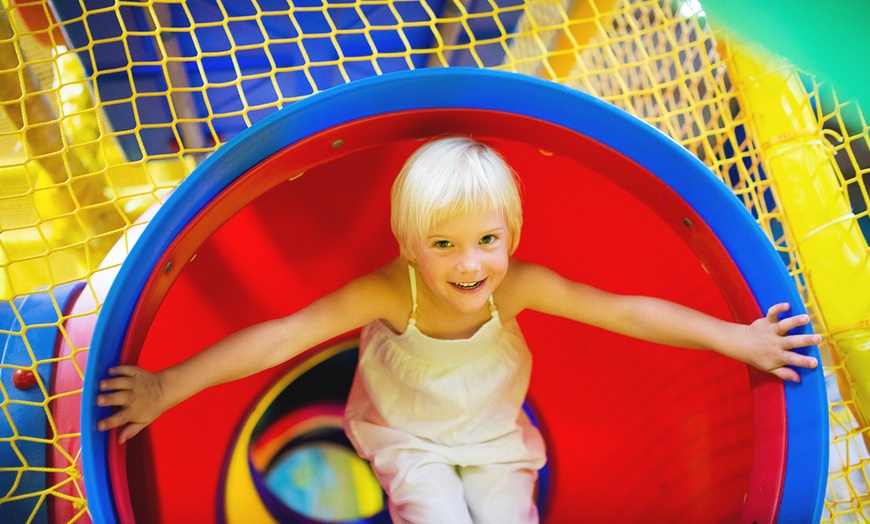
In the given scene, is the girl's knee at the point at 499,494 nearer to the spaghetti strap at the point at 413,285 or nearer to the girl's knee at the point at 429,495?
the girl's knee at the point at 429,495

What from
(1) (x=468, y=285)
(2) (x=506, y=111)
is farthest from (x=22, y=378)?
(2) (x=506, y=111)

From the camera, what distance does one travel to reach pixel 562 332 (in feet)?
4.28

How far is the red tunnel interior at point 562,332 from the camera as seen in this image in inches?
40.3

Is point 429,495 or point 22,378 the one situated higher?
point 22,378

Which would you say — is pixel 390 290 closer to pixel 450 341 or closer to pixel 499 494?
pixel 450 341

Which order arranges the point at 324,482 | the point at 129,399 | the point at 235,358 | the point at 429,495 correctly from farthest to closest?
the point at 324,482, the point at 429,495, the point at 235,358, the point at 129,399

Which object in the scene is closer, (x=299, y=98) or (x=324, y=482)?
(x=299, y=98)

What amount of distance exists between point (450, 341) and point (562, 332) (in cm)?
33

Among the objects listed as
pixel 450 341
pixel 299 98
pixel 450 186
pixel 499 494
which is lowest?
pixel 499 494

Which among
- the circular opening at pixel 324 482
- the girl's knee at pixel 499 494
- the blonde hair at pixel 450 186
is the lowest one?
the girl's knee at pixel 499 494

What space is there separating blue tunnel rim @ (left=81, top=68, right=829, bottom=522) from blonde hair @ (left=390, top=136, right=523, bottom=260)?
57 millimetres

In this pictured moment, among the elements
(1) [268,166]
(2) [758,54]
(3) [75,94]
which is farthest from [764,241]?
(3) [75,94]

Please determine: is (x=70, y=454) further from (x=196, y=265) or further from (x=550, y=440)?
(x=550, y=440)

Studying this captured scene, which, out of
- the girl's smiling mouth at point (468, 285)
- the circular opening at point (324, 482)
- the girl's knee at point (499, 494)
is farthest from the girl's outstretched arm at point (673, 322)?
the circular opening at point (324, 482)
